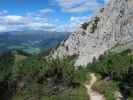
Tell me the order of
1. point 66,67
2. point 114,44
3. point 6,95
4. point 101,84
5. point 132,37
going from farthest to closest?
1. point 114,44
2. point 132,37
3. point 101,84
4. point 66,67
5. point 6,95

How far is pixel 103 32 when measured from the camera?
17012 cm

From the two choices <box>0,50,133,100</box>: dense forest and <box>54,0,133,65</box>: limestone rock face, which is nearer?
<box>0,50,133,100</box>: dense forest

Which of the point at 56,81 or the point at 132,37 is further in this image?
the point at 132,37

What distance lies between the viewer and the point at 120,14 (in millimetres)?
167875

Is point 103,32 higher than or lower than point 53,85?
higher

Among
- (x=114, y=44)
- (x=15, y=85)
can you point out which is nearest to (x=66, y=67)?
(x=15, y=85)

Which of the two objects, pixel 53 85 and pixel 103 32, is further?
pixel 103 32

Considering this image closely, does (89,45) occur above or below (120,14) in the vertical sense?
below

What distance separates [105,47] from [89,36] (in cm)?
1621

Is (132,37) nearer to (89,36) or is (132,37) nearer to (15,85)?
(89,36)

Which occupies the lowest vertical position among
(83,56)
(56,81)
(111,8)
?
(83,56)

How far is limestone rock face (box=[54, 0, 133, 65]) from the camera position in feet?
523

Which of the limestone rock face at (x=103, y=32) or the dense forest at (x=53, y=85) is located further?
the limestone rock face at (x=103, y=32)

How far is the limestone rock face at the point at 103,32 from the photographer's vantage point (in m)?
160
